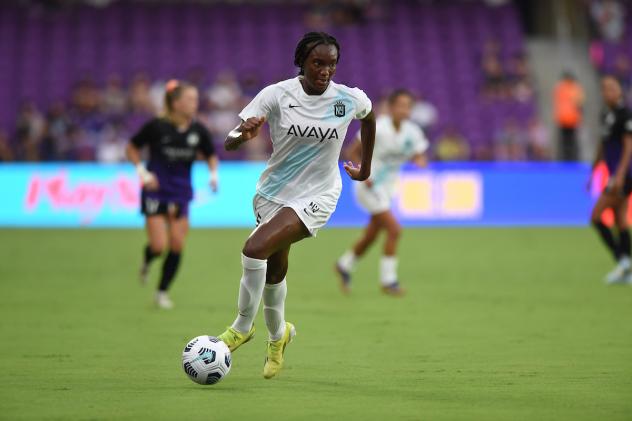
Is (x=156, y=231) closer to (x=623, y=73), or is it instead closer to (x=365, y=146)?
(x=365, y=146)

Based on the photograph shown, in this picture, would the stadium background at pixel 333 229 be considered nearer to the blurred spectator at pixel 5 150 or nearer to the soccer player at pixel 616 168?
the blurred spectator at pixel 5 150

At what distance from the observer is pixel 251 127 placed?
6.97 meters

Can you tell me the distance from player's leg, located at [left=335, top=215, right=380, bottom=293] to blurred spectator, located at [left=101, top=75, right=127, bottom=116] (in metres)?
14.0

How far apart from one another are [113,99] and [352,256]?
1458 cm

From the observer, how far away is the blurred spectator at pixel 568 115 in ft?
84.8

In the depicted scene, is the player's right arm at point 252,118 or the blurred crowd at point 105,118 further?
the blurred crowd at point 105,118

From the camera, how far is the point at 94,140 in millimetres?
25312

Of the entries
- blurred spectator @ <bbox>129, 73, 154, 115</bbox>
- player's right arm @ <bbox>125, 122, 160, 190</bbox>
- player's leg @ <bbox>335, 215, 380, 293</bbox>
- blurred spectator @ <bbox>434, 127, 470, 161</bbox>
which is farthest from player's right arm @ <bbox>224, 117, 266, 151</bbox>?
blurred spectator @ <bbox>129, 73, 154, 115</bbox>

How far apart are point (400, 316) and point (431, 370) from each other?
314 centimetres

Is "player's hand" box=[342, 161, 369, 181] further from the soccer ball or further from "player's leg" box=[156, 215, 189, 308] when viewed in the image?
"player's leg" box=[156, 215, 189, 308]

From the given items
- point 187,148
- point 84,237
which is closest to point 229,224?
point 84,237

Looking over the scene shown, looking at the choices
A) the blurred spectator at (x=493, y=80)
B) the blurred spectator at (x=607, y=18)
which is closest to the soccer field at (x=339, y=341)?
the blurred spectator at (x=493, y=80)

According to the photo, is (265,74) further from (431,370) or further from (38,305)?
(431,370)

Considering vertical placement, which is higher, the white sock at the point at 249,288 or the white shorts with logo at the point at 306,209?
the white shorts with logo at the point at 306,209
